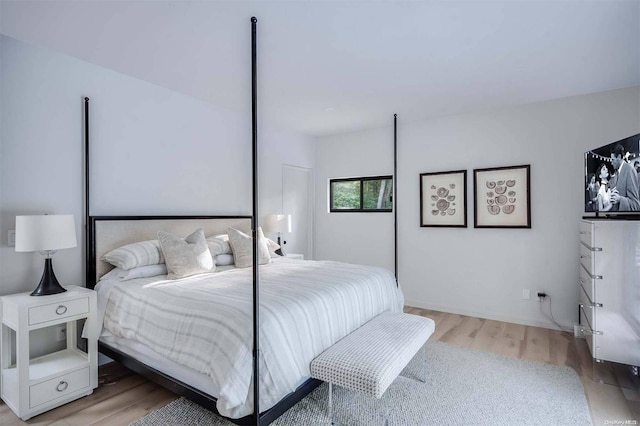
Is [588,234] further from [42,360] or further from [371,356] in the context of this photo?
[42,360]

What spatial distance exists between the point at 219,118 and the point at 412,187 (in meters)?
2.59

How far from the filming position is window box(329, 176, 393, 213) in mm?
4840

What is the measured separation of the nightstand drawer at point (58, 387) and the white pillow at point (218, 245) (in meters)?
1.33

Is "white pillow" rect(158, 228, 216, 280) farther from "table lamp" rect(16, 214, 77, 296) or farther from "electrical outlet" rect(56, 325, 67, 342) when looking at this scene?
"electrical outlet" rect(56, 325, 67, 342)

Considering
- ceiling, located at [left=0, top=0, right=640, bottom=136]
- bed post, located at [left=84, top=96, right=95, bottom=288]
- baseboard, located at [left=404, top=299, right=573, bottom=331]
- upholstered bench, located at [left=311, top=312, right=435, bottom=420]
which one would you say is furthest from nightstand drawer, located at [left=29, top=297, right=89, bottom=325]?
baseboard, located at [left=404, top=299, right=573, bottom=331]

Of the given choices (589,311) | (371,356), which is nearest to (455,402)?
(371,356)

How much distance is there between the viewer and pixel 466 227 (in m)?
4.15

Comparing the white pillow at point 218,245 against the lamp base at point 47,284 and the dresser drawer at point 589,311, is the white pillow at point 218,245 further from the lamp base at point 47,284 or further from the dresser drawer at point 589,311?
the dresser drawer at point 589,311

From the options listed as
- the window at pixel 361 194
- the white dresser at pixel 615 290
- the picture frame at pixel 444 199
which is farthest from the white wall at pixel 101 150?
the white dresser at pixel 615 290

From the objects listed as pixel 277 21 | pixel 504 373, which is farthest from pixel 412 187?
pixel 277 21

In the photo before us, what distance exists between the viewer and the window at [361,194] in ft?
15.9

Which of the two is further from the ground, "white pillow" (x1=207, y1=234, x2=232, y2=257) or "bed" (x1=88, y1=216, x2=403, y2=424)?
"white pillow" (x1=207, y1=234, x2=232, y2=257)

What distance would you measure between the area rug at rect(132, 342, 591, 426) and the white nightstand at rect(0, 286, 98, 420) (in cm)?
64

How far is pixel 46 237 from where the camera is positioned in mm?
→ 2178
